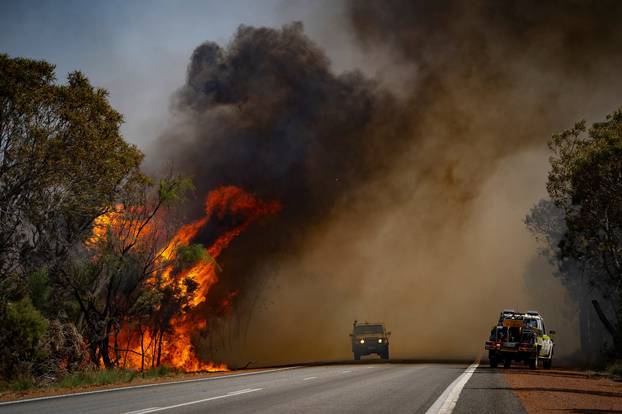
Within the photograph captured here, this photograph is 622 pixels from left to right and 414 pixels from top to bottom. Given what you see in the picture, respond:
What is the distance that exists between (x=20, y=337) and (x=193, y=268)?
58.6 feet

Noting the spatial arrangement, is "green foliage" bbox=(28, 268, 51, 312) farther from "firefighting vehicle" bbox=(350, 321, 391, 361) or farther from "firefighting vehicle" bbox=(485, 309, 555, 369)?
"firefighting vehicle" bbox=(350, 321, 391, 361)

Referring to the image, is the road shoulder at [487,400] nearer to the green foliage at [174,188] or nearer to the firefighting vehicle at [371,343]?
the green foliage at [174,188]

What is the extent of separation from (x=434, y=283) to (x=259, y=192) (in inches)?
1883

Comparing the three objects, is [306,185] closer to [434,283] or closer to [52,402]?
[434,283]

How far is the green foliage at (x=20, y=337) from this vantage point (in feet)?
65.5

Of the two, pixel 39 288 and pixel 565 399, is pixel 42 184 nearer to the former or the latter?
pixel 39 288

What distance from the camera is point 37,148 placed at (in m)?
22.4

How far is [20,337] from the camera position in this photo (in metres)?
20.6

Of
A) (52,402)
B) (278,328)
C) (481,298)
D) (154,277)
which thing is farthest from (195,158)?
(52,402)

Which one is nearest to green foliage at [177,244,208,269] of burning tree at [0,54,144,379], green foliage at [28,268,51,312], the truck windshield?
burning tree at [0,54,144,379]

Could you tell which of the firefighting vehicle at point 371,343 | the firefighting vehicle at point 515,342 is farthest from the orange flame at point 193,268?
the firefighting vehicle at point 515,342

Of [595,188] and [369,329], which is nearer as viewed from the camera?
[595,188]

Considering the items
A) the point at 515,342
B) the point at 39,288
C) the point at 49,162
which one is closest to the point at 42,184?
the point at 49,162

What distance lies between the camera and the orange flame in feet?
→ 101
